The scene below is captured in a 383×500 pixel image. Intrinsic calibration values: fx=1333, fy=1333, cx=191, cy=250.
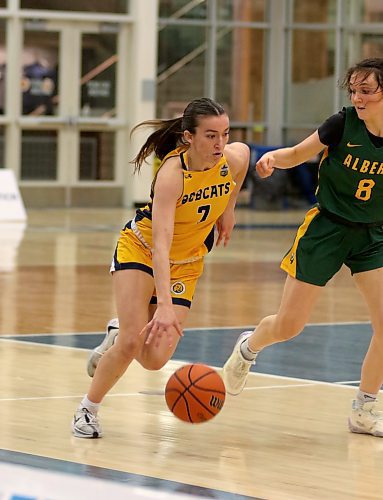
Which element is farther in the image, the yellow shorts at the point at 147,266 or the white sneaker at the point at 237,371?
the white sneaker at the point at 237,371

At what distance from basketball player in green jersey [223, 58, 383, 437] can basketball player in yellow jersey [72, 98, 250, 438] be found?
1.01ft

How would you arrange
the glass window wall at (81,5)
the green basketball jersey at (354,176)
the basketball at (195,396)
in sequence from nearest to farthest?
the basketball at (195,396) < the green basketball jersey at (354,176) < the glass window wall at (81,5)

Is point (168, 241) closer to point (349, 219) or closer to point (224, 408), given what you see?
point (349, 219)

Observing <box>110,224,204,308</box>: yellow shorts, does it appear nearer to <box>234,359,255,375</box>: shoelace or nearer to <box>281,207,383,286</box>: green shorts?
<box>281,207,383,286</box>: green shorts

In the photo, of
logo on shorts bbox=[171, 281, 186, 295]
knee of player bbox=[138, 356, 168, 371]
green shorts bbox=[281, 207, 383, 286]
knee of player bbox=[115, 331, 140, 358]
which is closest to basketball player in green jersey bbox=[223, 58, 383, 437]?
green shorts bbox=[281, 207, 383, 286]

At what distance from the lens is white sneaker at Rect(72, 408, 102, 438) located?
5883mm

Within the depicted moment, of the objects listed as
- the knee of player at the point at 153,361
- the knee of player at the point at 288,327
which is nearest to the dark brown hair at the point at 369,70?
the knee of player at the point at 288,327

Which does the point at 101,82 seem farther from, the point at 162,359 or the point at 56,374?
the point at 162,359

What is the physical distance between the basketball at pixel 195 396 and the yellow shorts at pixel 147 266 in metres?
0.48

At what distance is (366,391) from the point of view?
634cm

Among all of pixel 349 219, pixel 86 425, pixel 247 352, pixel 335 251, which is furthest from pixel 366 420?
pixel 86 425

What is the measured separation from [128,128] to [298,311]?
1709 cm

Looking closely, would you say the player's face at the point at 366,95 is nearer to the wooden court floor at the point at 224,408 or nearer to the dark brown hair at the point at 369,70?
the dark brown hair at the point at 369,70

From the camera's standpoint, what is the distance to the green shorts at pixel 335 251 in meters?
6.16
